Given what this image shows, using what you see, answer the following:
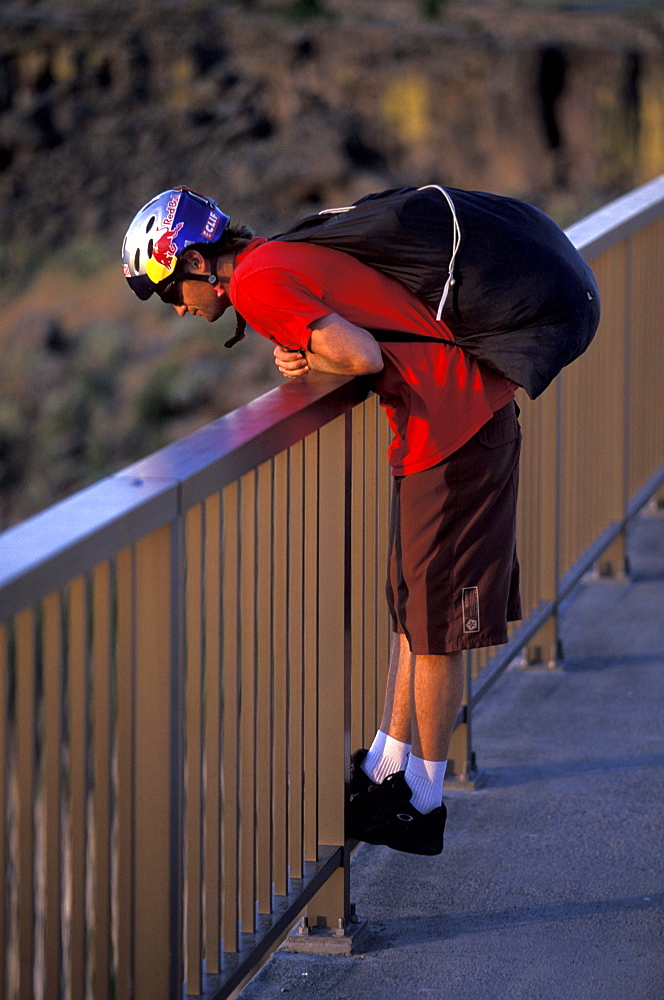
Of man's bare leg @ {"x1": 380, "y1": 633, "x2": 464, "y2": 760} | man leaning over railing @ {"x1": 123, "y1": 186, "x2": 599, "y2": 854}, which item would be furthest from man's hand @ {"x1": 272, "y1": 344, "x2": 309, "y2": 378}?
man's bare leg @ {"x1": 380, "y1": 633, "x2": 464, "y2": 760}

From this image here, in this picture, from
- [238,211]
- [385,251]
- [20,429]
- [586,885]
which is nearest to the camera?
[385,251]

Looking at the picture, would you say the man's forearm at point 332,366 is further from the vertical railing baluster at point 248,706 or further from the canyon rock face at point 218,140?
the canyon rock face at point 218,140

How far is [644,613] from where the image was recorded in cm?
591

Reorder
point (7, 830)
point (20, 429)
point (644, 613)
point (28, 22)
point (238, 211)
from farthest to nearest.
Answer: point (28, 22), point (238, 211), point (20, 429), point (644, 613), point (7, 830)

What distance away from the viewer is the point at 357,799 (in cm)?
345

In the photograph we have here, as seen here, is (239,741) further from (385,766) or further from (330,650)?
(385,766)

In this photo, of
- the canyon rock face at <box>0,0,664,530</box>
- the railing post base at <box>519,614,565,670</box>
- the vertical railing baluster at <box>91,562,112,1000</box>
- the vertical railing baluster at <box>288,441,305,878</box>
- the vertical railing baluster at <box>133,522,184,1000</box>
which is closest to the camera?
the vertical railing baluster at <box>91,562,112,1000</box>

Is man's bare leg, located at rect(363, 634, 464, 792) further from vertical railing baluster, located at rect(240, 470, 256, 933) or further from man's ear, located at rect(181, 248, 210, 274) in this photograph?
man's ear, located at rect(181, 248, 210, 274)

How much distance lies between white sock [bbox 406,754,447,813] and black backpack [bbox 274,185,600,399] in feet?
2.80

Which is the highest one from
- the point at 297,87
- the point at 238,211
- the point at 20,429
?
the point at 297,87

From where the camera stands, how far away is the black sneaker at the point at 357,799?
135 inches

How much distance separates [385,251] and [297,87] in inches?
2047

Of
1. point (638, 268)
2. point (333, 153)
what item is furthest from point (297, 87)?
point (638, 268)

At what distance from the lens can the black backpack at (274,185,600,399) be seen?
325 cm
